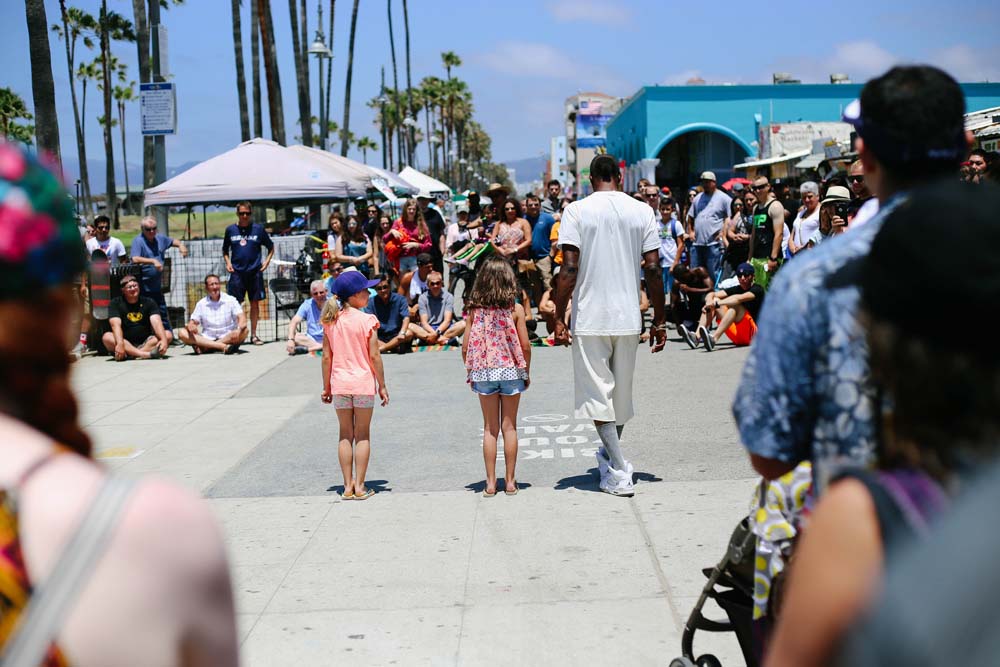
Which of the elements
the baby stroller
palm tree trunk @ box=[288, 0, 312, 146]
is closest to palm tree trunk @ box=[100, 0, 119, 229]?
palm tree trunk @ box=[288, 0, 312, 146]

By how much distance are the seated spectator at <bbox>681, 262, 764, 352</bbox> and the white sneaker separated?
6.42 meters

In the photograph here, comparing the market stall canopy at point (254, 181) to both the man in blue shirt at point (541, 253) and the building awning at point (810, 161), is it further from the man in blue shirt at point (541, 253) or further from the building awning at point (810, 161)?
the building awning at point (810, 161)

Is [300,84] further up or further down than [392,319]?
further up

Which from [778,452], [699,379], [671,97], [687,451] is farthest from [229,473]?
[671,97]

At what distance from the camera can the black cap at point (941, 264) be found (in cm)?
132

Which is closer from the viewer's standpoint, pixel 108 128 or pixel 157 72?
pixel 157 72

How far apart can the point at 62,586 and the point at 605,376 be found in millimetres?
5640

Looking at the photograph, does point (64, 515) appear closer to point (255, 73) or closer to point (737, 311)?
point (737, 311)

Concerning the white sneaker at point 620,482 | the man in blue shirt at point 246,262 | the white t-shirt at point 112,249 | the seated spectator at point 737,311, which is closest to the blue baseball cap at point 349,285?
the white sneaker at point 620,482

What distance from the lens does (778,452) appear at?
7.55ft

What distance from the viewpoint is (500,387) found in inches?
275

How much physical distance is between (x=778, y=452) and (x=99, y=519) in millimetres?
1438

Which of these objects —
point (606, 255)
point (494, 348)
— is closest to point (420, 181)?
point (494, 348)

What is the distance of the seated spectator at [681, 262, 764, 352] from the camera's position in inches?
510
